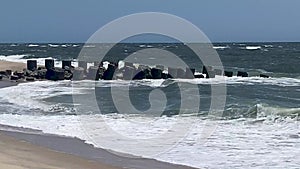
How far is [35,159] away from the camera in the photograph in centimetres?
897

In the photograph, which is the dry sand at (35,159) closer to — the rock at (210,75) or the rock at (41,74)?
the rock at (41,74)

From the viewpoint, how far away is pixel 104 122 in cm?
1362

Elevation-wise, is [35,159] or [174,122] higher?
[174,122]

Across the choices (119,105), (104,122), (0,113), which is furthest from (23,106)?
(104,122)

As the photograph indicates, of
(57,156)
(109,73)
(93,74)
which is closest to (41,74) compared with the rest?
(93,74)

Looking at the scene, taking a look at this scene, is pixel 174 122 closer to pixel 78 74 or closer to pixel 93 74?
pixel 93 74

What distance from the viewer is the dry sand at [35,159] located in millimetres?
8330

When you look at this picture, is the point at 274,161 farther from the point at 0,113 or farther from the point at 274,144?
the point at 0,113

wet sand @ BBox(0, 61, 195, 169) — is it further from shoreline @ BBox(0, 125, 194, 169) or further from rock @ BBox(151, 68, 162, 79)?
rock @ BBox(151, 68, 162, 79)

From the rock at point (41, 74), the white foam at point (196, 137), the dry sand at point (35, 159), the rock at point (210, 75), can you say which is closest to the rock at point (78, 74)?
the rock at point (41, 74)

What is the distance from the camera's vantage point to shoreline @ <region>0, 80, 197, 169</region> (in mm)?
8836

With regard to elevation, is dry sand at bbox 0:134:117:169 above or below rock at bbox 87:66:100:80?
below

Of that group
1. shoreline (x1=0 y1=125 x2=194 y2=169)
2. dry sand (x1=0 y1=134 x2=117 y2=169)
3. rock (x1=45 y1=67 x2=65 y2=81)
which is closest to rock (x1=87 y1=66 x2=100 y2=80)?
rock (x1=45 y1=67 x2=65 y2=81)

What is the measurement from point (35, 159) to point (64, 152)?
38.4 inches
